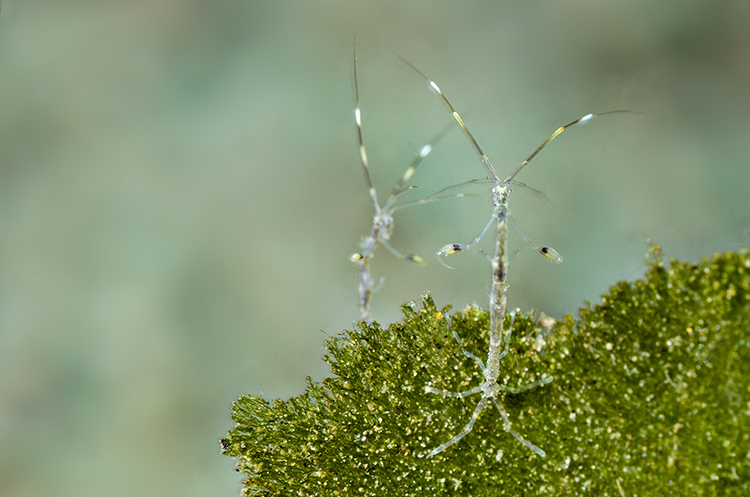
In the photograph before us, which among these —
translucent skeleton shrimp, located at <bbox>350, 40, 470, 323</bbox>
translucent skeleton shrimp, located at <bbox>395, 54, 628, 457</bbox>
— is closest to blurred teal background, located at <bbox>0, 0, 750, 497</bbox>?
translucent skeleton shrimp, located at <bbox>350, 40, 470, 323</bbox>

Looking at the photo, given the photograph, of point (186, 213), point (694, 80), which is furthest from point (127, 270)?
point (694, 80)

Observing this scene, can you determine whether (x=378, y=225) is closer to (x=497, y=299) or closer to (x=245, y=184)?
(x=497, y=299)

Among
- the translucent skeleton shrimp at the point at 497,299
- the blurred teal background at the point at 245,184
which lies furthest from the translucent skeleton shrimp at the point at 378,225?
the translucent skeleton shrimp at the point at 497,299

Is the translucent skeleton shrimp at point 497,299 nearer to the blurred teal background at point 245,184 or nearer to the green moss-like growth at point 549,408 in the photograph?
the green moss-like growth at point 549,408

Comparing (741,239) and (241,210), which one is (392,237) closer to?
(241,210)

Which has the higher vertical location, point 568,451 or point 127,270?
point 127,270

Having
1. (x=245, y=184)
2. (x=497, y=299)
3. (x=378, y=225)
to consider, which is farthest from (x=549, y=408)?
(x=245, y=184)

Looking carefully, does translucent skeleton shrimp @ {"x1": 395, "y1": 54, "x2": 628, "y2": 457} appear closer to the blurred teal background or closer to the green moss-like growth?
the green moss-like growth
